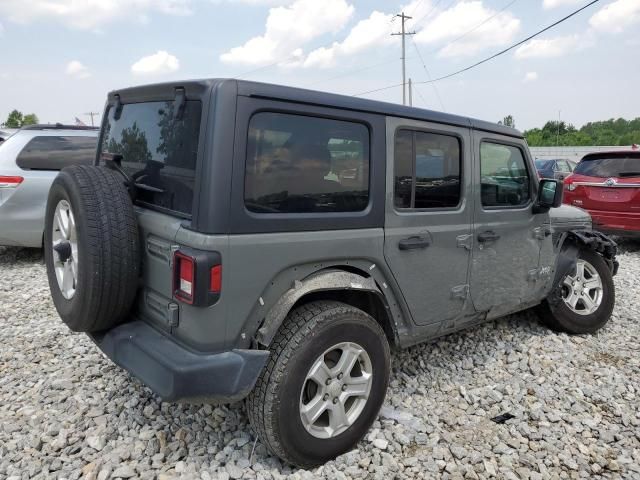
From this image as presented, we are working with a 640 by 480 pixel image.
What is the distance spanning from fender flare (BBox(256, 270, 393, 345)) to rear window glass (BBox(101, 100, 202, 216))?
622mm

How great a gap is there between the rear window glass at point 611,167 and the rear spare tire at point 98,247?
761 centimetres

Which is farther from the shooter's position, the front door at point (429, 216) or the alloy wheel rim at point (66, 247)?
the front door at point (429, 216)

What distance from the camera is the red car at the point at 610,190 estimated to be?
7480 millimetres

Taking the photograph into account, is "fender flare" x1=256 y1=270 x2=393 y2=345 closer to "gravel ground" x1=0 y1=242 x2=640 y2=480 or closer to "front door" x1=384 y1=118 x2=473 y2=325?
"front door" x1=384 y1=118 x2=473 y2=325

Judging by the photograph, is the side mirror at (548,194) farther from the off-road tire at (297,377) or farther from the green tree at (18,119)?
the green tree at (18,119)

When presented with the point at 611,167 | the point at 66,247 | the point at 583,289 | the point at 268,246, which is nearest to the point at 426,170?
the point at 268,246

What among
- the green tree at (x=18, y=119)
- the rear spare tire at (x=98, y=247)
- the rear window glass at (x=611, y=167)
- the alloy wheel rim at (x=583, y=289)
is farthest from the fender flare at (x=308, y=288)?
the green tree at (x=18, y=119)

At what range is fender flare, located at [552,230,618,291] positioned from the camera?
4340 millimetres

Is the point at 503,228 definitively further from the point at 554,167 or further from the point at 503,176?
the point at 554,167

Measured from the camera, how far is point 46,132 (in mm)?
6469

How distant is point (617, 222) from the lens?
300 inches

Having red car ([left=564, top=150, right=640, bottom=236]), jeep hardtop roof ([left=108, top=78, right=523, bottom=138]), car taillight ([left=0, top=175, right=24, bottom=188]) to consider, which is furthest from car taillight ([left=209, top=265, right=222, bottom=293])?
red car ([left=564, top=150, right=640, bottom=236])

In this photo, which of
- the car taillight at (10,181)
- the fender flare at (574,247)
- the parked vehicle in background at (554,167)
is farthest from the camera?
the parked vehicle in background at (554,167)

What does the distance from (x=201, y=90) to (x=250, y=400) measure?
1.49m
